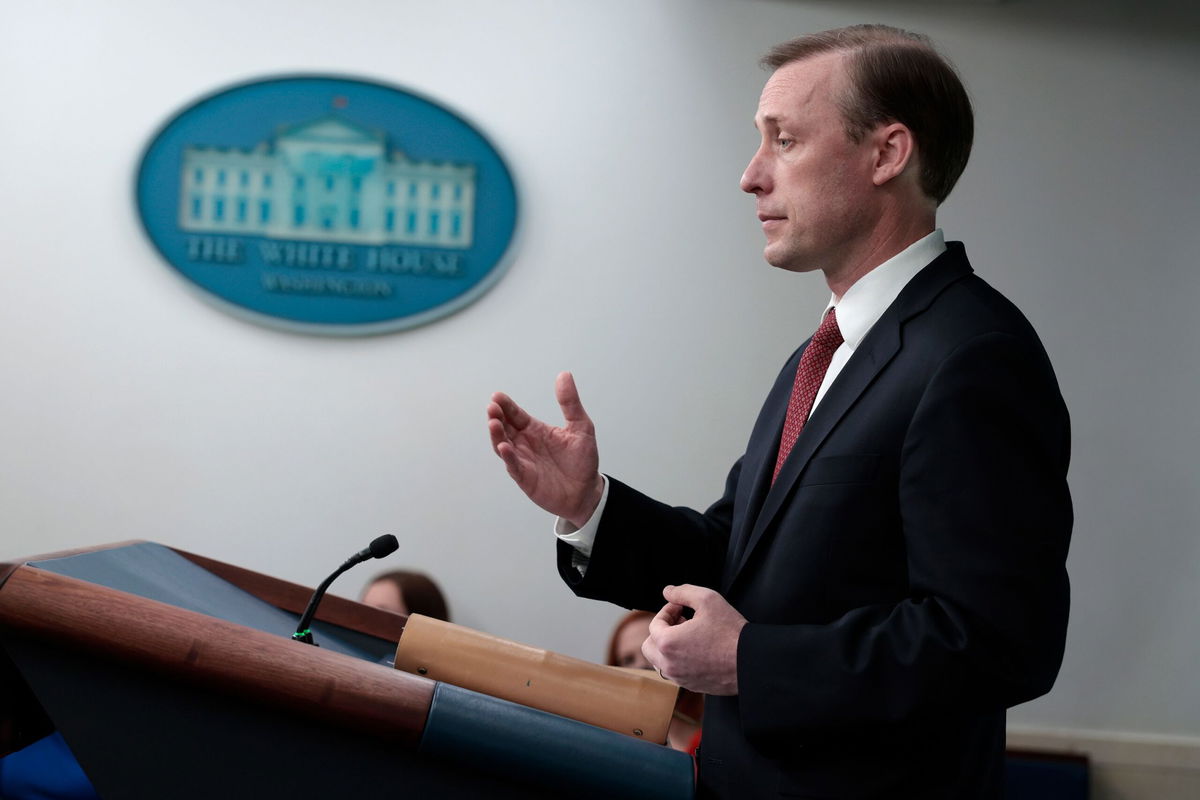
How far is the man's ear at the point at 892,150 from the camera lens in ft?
4.14

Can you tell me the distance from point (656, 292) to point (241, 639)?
2214 millimetres

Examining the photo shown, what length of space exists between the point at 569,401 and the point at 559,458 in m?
0.08

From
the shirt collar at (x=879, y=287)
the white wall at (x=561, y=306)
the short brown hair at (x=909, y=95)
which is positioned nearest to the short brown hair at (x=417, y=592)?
the white wall at (x=561, y=306)

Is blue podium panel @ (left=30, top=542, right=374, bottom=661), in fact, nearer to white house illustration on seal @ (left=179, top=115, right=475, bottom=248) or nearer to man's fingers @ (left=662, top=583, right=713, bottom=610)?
man's fingers @ (left=662, top=583, right=713, bottom=610)

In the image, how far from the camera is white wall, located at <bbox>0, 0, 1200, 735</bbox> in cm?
295

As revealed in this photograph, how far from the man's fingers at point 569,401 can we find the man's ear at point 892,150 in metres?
0.47

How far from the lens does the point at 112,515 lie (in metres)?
2.95

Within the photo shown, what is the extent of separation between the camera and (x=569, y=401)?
1383 millimetres

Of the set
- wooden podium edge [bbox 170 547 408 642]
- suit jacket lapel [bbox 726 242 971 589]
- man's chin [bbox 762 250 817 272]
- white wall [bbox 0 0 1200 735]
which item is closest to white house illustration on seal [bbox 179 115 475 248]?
white wall [bbox 0 0 1200 735]

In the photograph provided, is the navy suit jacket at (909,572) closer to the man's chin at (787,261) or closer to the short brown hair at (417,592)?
the man's chin at (787,261)

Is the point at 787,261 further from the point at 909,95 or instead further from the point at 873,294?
the point at 909,95

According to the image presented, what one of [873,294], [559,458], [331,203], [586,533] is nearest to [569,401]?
[559,458]

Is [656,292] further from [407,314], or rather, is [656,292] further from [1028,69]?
[1028,69]

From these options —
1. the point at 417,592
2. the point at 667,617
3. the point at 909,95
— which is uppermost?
the point at 909,95
